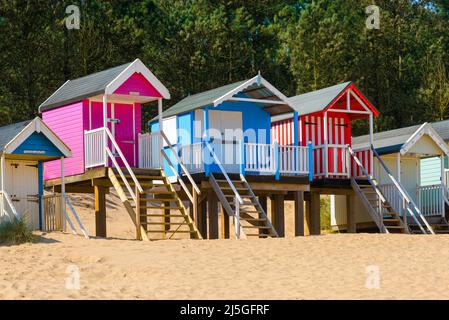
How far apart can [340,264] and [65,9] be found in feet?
95.2

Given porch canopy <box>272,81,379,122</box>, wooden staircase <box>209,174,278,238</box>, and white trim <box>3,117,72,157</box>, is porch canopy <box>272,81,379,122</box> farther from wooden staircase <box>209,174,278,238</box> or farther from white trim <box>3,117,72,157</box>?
white trim <box>3,117,72,157</box>

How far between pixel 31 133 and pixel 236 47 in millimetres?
26757

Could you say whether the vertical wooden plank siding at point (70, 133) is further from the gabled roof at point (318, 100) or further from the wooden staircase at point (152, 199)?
the gabled roof at point (318, 100)

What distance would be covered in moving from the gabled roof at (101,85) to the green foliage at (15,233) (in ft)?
18.3

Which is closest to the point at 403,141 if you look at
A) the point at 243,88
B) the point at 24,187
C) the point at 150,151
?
the point at 243,88

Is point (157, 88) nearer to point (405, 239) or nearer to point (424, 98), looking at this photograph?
point (405, 239)

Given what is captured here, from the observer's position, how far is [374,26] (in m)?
56.7

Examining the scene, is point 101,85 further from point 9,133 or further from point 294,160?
point 294,160

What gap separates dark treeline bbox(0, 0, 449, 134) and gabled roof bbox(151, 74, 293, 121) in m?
14.9

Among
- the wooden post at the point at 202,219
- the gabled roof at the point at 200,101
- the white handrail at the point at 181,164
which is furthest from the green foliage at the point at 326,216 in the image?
the white handrail at the point at 181,164

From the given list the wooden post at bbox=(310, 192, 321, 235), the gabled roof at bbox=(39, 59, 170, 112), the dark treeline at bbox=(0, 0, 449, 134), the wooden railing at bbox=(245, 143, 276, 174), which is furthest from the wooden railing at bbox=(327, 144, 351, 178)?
the dark treeline at bbox=(0, 0, 449, 134)
